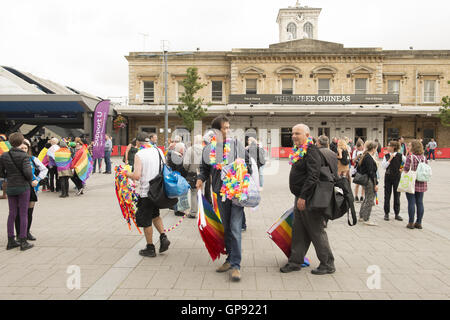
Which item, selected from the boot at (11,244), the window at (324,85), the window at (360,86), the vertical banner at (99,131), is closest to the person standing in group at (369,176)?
the boot at (11,244)

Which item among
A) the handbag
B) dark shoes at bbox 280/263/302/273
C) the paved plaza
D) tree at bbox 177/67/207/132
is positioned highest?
tree at bbox 177/67/207/132

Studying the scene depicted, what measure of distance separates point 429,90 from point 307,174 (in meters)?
33.2

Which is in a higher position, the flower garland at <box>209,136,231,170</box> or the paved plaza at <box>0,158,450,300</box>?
the flower garland at <box>209,136,231,170</box>

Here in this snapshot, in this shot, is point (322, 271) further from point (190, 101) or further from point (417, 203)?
point (190, 101)

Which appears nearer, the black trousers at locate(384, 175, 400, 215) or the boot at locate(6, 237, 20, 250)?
the boot at locate(6, 237, 20, 250)

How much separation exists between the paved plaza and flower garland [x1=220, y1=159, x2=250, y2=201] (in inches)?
40.2

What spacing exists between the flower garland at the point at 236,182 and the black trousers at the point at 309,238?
84cm

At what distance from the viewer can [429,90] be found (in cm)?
3138

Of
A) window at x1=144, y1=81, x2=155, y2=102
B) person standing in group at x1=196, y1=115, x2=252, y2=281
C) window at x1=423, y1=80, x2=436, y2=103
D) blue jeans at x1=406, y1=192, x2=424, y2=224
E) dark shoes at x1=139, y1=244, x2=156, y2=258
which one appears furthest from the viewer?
window at x1=144, y1=81, x2=155, y2=102

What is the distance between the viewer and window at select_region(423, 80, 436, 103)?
31.3m

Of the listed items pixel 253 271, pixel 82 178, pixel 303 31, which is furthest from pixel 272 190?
pixel 303 31

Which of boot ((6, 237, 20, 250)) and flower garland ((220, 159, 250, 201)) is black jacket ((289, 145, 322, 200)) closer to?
flower garland ((220, 159, 250, 201))

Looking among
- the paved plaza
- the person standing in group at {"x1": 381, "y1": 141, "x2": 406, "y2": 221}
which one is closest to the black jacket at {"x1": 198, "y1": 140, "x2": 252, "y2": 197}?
the paved plaza

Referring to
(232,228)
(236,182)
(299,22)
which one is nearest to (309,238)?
(232,228)
